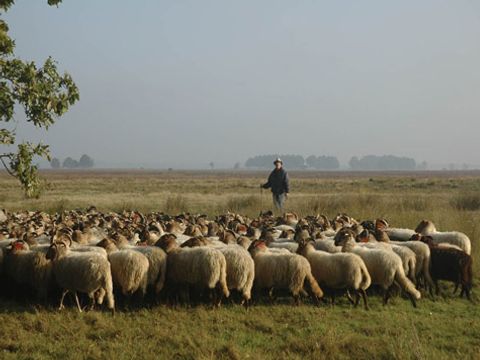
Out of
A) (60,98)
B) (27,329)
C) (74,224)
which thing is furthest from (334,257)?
(74,224)

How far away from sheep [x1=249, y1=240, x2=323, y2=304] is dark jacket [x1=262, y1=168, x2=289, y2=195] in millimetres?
9745

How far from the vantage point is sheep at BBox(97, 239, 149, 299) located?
819cm

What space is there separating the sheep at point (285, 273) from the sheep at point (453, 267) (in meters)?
2.46

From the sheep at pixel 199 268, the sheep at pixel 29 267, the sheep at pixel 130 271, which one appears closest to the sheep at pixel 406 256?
the sheep at pixel 199 268

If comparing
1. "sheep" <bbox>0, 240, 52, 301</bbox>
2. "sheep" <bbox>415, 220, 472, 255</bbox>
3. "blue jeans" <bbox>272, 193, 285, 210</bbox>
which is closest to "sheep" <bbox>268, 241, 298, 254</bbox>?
"sheep" <bbox>415, 220, 472, 255</bbox>

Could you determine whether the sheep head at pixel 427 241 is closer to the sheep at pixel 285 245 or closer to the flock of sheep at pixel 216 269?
the flock of sheep at pixel 216 269

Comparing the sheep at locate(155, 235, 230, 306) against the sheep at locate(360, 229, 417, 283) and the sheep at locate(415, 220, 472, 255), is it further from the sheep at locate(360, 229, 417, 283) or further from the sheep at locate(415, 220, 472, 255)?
the sheep at locate(415, 220, 472, 255)

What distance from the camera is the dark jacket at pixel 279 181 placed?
18562 millimetres

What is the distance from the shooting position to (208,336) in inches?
283

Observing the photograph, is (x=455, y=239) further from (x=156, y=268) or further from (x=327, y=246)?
(x=156, y=268)

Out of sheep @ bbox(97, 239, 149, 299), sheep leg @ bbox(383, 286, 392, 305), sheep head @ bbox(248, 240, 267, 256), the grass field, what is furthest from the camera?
sheep head @ bbox(248, 240, 267, 256)

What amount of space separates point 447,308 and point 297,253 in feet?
8.77

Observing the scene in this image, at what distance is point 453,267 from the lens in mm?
9609

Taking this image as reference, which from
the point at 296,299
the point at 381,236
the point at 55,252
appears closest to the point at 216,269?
the point at 296,299
